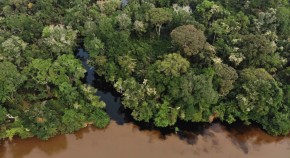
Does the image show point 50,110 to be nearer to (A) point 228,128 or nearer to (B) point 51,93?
(B) point 51,93

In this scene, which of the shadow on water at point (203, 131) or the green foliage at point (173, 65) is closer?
the shadow on water at point (203, 131)

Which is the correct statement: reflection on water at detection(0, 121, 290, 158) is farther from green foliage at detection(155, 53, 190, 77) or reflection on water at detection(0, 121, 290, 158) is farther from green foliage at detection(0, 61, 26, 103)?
green foliage at detection(155, 53, 190, 77)

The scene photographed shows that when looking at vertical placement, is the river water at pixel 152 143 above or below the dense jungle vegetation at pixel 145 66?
below

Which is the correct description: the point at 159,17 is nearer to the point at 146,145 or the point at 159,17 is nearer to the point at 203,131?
the point at 203,131

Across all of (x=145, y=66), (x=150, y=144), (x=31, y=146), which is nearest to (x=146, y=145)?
(x=150, y=144)

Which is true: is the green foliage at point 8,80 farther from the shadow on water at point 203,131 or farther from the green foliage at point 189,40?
the green foliage at point 189,40

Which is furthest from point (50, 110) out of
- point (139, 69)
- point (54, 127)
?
point (139, 69)

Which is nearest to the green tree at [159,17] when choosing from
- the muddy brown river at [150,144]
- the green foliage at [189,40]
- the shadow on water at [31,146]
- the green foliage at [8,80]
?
the green foliage at [189,40]

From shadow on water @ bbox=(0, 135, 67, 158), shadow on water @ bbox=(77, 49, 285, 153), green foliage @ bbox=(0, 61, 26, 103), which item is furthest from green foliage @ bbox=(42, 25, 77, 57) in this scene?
shadow on water @ bbox=(0, 135, 67, 158)
